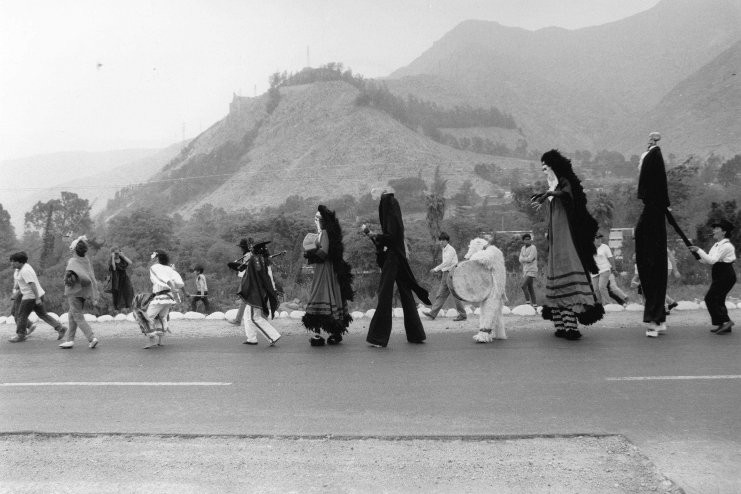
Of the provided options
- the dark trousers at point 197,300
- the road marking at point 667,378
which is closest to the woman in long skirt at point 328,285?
the road marking at point 667,378

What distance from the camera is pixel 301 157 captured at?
5536 inches

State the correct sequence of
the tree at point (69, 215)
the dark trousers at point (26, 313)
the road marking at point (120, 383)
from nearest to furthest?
1. the road marking at point (120, 383)
2. the dark trousers at point (26, 313)
3. the tree at point (69, 215)

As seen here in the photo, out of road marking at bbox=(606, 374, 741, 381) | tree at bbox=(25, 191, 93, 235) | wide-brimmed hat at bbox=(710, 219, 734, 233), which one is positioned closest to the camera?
road marking at bbox=(606, 374, 741, 381)

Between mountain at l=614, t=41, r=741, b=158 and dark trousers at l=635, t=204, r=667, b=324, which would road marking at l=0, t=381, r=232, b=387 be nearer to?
dark trousers at l=635, t=204, r=667, b=324

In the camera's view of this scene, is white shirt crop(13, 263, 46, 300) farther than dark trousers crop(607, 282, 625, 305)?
No

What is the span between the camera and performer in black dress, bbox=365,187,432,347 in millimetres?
9391

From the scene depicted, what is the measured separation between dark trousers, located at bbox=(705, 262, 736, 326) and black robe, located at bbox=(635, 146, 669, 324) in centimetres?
74

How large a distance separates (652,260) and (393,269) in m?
3.61

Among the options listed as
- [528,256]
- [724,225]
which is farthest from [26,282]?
[724,225]

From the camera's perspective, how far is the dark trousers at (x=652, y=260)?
9.11 meters

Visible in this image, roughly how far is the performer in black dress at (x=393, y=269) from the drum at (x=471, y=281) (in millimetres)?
488

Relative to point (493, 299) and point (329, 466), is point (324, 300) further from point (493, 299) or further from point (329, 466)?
point (329, 466)

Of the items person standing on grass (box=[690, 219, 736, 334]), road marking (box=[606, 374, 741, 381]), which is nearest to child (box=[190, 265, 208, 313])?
person standing on grass (box=[690, 219, 736, 334])

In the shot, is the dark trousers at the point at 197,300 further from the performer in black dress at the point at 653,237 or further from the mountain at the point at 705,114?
the mountain at the point at 705,114
